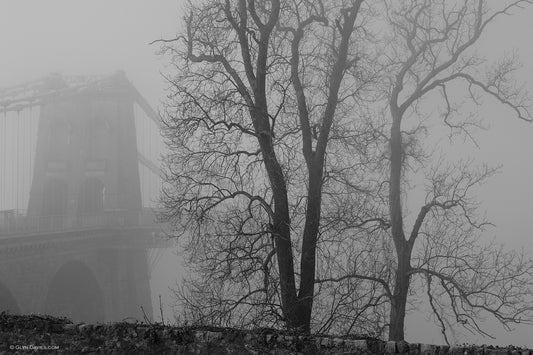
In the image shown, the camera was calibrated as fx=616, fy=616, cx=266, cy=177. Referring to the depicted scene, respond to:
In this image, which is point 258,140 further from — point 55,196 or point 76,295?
point 55,196

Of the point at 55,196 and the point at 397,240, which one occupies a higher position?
the point at 55,196

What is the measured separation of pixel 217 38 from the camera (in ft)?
35.5

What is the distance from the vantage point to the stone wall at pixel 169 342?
536 centimetres

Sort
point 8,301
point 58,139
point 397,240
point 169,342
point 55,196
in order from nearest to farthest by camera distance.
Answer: point 169,342 < point 397,240 < point 8,301 < point 55,196 < point 58,139

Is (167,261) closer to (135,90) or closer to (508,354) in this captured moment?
(135,90)

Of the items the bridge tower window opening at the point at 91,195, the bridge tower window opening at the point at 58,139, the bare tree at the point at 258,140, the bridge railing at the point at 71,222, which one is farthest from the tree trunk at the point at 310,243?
the bridge tower window opening at the point at 58,139

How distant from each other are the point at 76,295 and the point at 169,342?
31667 millimetres

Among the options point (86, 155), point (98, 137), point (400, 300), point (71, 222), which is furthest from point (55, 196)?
point (400, 300)

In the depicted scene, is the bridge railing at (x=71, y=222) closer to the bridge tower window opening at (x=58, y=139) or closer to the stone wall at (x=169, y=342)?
the bridge tower window opening at (x=58, y=139)

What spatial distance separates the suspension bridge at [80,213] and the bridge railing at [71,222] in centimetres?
8

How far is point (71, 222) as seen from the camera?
3403 centimetres

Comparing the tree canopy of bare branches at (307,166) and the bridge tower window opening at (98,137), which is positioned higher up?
the bridge tower window opening at (98,137)

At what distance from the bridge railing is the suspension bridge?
8cm

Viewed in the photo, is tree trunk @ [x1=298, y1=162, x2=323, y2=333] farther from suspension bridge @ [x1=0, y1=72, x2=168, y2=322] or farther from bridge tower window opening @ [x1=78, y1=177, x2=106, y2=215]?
bridge tower window opening @ [x1=78, y1=177, x2=106, y2=215]
